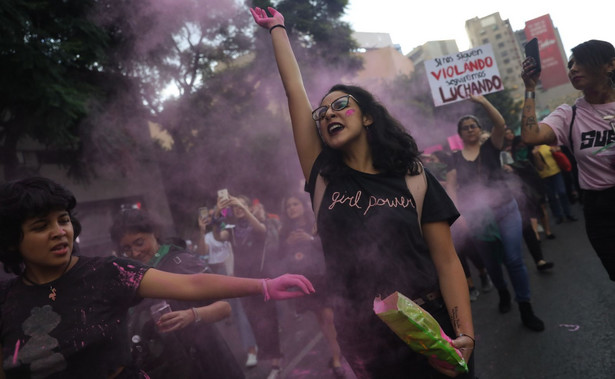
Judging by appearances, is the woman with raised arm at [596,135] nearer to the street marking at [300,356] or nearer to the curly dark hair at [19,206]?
the curly dark hair at [19,206]

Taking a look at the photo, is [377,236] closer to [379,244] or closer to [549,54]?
[379,244]

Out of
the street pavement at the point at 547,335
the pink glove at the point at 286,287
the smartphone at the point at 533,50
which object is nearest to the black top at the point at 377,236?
the pink glove at the point at 286,287

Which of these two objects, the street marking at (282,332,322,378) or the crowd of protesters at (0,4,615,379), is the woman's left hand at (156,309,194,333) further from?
the street marking at (282,332,322,378)

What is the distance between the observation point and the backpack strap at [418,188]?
165 cm

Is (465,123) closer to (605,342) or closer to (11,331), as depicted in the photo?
(605,342)

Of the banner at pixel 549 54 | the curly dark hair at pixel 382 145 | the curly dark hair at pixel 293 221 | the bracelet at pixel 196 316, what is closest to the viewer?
the curly dark hair at pixel 382 145

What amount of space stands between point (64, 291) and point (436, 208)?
147 cm

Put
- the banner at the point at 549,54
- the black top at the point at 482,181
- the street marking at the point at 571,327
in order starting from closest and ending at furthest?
the street marking at the point at 571,327, the black top at the point at 482,181, the banner at the point at 549,54

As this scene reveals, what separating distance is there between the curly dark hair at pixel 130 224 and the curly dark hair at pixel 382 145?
1493 mm

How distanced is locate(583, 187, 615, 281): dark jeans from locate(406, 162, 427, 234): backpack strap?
131cm

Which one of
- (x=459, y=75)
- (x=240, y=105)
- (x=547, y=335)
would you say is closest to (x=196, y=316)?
(x=547, y=335)

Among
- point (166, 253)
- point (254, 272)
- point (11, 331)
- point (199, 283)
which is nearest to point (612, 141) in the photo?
point (199, 283)

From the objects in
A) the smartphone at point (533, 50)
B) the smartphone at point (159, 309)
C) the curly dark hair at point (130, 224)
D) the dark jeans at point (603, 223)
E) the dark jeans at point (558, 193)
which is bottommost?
the dark jeans at point (558, 193)

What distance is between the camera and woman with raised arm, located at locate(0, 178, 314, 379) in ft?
4.96
